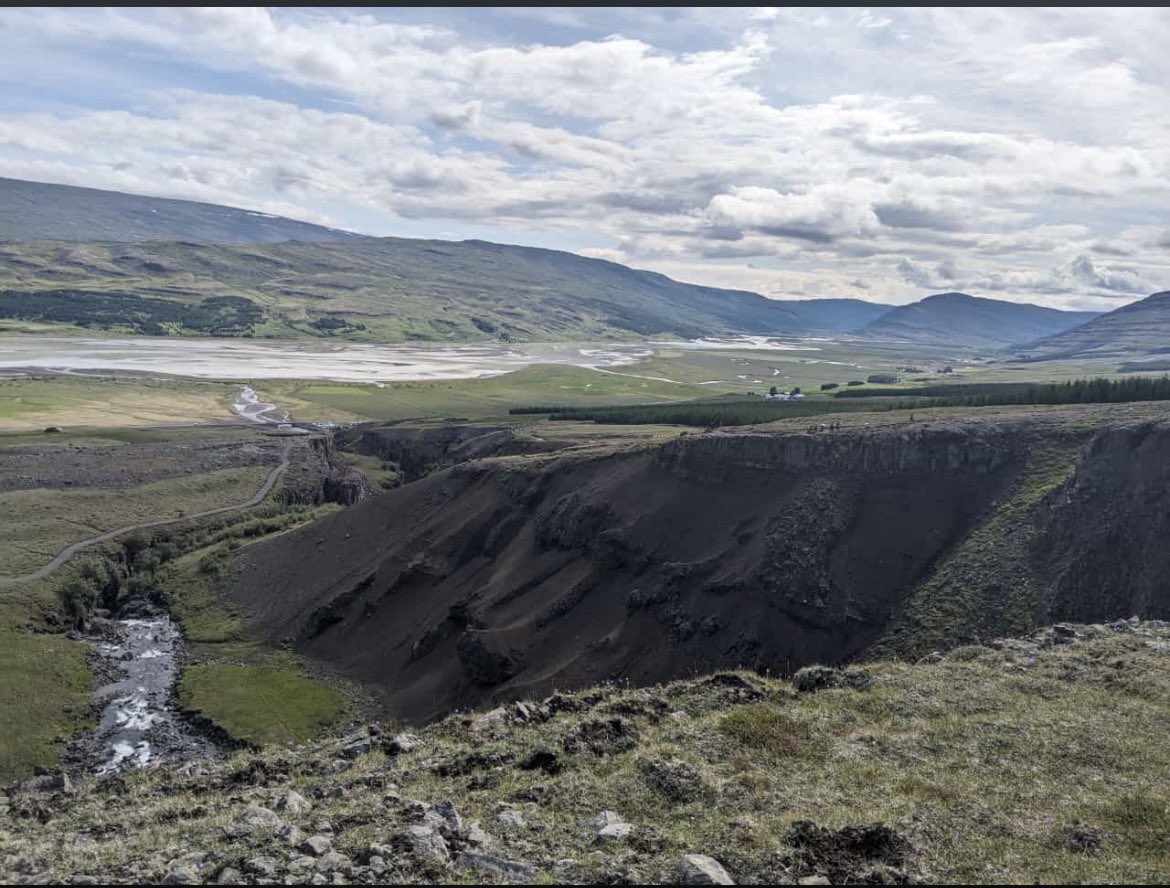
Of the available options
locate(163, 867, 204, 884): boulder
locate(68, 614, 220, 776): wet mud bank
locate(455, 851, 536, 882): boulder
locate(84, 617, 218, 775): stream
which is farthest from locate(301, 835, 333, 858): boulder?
locate(84, 617, 218, 775): stream

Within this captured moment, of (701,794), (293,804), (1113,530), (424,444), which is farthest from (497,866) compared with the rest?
(424,444)

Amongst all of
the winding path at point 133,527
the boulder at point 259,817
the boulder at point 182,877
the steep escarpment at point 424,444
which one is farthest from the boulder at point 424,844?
the steep escarpment at point 424,444

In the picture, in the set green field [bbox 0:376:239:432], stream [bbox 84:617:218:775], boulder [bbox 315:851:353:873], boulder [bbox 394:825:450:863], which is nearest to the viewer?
boulder [bbox 315:851:353:873]

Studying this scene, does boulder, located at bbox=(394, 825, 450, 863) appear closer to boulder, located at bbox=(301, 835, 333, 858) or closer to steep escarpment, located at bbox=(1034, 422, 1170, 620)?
boulder, located at bbox=(301, 835, 333, 858)

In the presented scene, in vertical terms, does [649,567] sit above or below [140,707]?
above

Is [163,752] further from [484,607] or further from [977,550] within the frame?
[977,550]

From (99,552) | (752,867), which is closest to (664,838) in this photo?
(752,867)

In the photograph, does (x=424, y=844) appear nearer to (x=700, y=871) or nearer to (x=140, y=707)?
(x=700, y=871)
